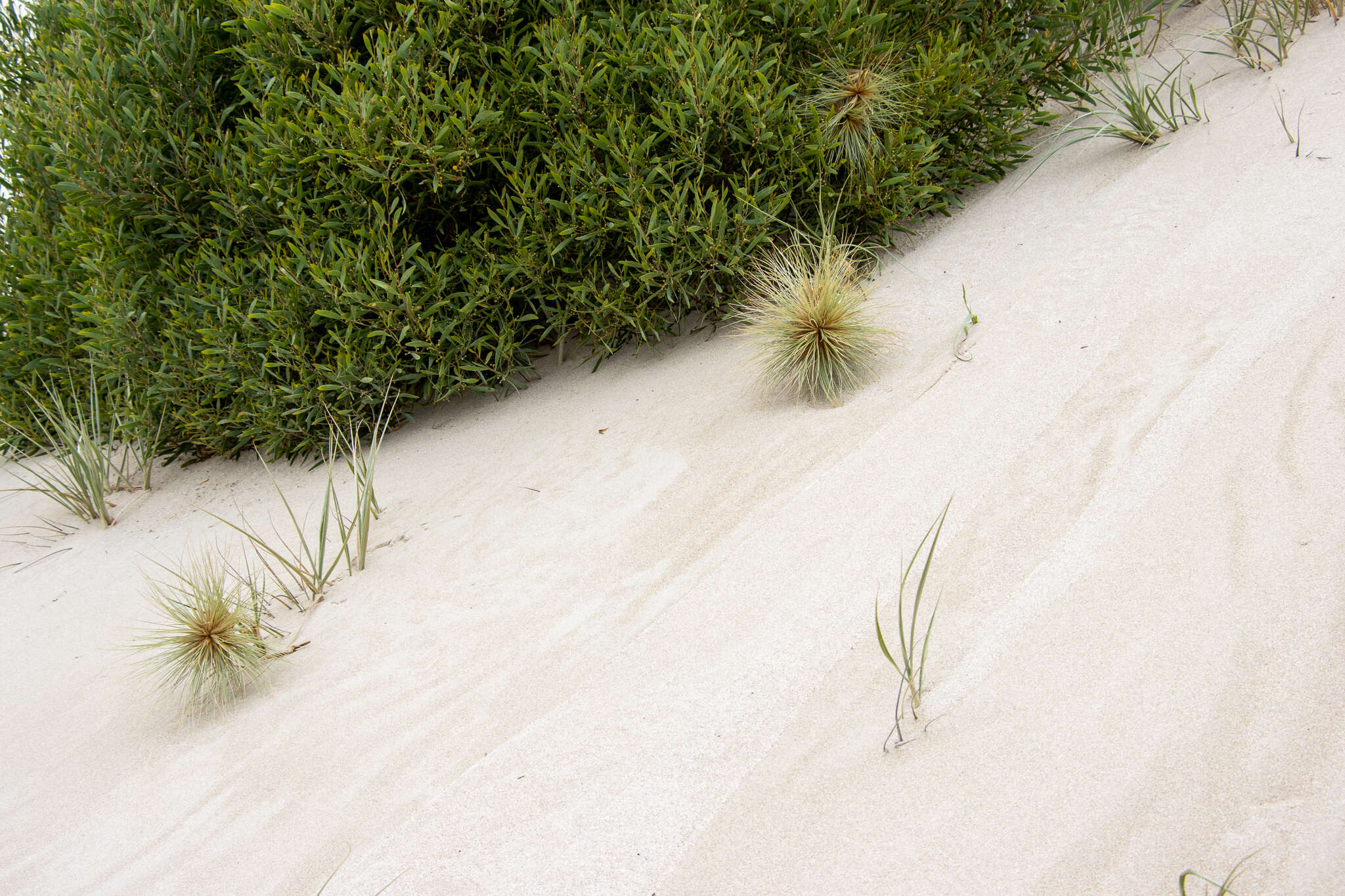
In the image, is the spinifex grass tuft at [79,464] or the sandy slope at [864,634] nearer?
the sandy slope at [864,634]

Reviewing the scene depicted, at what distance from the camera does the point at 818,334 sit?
3719mm

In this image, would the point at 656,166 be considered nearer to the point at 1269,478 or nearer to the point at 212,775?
the point at 1269,478

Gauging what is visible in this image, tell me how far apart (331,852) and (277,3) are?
354 cm

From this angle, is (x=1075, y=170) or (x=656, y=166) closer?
(x=656, y=166)

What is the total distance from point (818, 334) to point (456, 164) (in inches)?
74.5

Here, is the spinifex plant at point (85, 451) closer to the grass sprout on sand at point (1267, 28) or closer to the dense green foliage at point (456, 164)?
the dense green foliage at point (456, 164)

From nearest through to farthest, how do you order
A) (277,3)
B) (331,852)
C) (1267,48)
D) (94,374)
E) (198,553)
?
1. (331,852)
2. (277,3)
3. (198,553)
4. (1267,48)
5. (94,374)

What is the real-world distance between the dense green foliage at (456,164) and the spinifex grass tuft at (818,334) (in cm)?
42

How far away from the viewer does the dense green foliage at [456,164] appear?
13.5 ft

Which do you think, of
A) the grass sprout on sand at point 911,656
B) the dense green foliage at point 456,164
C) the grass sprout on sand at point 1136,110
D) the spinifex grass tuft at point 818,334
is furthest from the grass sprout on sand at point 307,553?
the grass sprout on sand at point 1136,110

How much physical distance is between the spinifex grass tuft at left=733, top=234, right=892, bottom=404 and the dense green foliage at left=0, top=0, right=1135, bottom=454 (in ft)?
1.38

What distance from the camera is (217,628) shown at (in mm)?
3162

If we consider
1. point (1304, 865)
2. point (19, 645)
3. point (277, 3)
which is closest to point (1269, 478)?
point (1304, 865)

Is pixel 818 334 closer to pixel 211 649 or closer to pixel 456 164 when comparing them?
pixel 456 164
